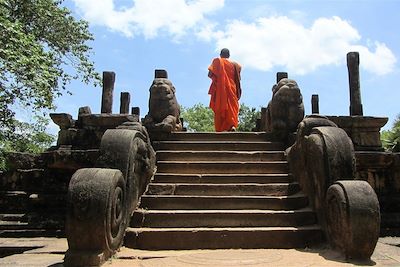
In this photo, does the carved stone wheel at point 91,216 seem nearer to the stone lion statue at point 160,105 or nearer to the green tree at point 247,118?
the stone lion statue at point 160,105

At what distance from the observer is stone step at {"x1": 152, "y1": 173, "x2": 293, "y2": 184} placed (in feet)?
18.2

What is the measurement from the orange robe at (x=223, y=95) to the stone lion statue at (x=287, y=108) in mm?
3706

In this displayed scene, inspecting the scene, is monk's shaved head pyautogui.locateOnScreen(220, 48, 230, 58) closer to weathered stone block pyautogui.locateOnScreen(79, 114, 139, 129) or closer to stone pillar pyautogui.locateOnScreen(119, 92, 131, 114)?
stone pillar pyautogui.locateOnScreen(119, 92, 131, 114)

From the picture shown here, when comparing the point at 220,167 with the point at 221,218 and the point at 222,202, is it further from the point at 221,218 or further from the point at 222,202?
the point at 221,218

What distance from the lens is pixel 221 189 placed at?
5.33 m

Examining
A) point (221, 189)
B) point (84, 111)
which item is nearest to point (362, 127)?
point (221, 189)

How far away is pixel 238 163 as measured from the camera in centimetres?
592

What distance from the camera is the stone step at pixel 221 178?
5.56 m

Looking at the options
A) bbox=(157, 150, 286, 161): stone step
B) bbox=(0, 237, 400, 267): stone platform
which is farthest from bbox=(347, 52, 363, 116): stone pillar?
bbox=(0, 237, 400, 267): stone platform

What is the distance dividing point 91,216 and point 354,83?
6.56 m

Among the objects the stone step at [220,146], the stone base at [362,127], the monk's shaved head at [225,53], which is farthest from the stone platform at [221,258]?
the monk's shaved head at [225,53]

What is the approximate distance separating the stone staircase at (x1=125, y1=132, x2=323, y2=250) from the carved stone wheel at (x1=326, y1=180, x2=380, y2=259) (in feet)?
1.96

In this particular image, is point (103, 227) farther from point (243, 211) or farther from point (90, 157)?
point (90, 157)

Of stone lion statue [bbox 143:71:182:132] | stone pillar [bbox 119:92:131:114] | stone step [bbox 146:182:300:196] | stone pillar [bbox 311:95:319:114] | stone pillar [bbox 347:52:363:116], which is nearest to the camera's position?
stone step [bbox 146:182:300:196]
